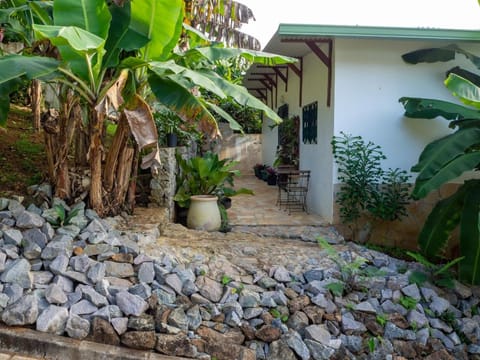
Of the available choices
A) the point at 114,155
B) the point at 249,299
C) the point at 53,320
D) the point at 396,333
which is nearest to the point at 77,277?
the point at 53,320

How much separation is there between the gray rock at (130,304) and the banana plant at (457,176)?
3184 millimetres

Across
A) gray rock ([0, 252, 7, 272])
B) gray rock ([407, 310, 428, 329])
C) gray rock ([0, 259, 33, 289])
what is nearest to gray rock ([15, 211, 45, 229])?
gray rock ([0, 252, 7, 272])

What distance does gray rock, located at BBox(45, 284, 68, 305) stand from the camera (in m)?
3.22

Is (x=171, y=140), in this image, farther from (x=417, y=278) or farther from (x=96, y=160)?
(x=417, y=278)

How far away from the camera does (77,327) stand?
10.2ft

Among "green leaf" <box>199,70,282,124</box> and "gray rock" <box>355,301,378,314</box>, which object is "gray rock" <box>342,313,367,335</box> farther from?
"green leaf" <box>199,70,282,124</box>

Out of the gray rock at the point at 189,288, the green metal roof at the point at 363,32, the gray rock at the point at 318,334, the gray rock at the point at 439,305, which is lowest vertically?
the gray rock at the point at 318,334

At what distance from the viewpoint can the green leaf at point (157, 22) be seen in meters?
3.85

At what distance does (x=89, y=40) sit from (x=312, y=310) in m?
3.04

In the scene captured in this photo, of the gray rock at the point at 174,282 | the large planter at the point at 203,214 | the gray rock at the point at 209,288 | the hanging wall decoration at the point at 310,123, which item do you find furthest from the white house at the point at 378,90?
the gray rock at the point at 174,282

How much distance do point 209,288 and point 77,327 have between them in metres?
1.17

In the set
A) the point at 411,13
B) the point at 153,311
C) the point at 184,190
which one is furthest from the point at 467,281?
the point at 411,13

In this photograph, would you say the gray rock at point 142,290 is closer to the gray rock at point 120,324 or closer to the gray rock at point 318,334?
the gray rock at point 120,324

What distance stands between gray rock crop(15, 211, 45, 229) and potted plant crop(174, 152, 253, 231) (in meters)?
2.47
